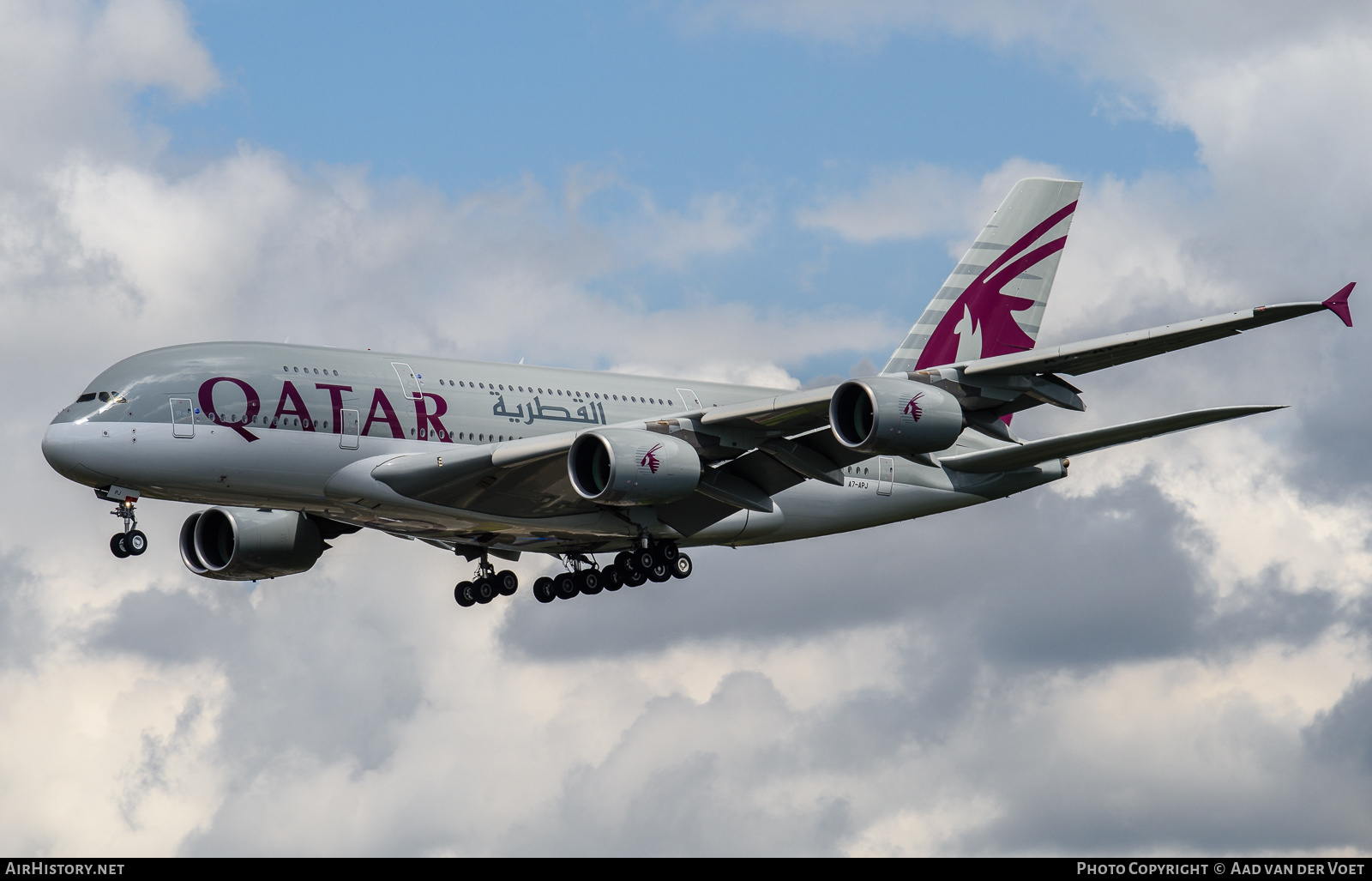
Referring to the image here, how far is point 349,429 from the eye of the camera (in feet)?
120

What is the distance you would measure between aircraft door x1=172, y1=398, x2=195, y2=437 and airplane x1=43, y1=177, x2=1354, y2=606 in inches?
1.4

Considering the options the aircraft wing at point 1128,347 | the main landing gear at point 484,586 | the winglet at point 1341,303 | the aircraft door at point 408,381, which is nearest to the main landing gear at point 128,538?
the aircraft door at point 408,381

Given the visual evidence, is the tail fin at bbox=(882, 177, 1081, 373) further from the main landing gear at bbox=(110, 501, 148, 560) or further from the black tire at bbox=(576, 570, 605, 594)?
the main landing gear at bbox=(110, 501, 148, 560)

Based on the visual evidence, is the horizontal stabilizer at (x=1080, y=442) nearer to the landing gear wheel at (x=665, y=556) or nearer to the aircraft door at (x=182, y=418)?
the landing gear wheel at (x=665, y=556)

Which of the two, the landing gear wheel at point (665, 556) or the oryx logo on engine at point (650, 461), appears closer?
the oryx logo on engine at point (650, 461)

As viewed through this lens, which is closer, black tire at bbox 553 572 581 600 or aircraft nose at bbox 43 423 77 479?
aircraft nose at bbox 43 423 77 479

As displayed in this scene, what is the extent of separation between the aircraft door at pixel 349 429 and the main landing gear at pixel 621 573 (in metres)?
8.39

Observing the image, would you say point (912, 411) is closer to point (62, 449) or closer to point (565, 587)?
point (565, 587)

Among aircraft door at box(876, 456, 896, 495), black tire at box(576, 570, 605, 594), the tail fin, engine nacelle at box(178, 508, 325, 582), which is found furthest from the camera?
the tail fin

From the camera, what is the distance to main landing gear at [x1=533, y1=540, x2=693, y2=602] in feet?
136

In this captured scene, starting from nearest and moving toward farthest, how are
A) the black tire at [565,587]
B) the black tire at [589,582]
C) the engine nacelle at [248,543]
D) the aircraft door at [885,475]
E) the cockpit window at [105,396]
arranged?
the cockpit window at [105,396] < the black tire at [589,582] < the engine nacelle at [248,543] < the black tire at [565,587] < the aircraft door at [885,475]

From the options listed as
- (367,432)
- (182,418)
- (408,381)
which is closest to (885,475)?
(408,381)

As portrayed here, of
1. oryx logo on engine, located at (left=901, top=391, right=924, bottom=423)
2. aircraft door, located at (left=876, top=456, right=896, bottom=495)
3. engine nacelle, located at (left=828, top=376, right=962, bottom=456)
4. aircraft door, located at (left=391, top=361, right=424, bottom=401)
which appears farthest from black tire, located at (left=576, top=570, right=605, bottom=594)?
oryx logo on engine, located at (left=901, top=391, right=924, bottom=423)

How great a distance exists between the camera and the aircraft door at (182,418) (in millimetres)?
34688
